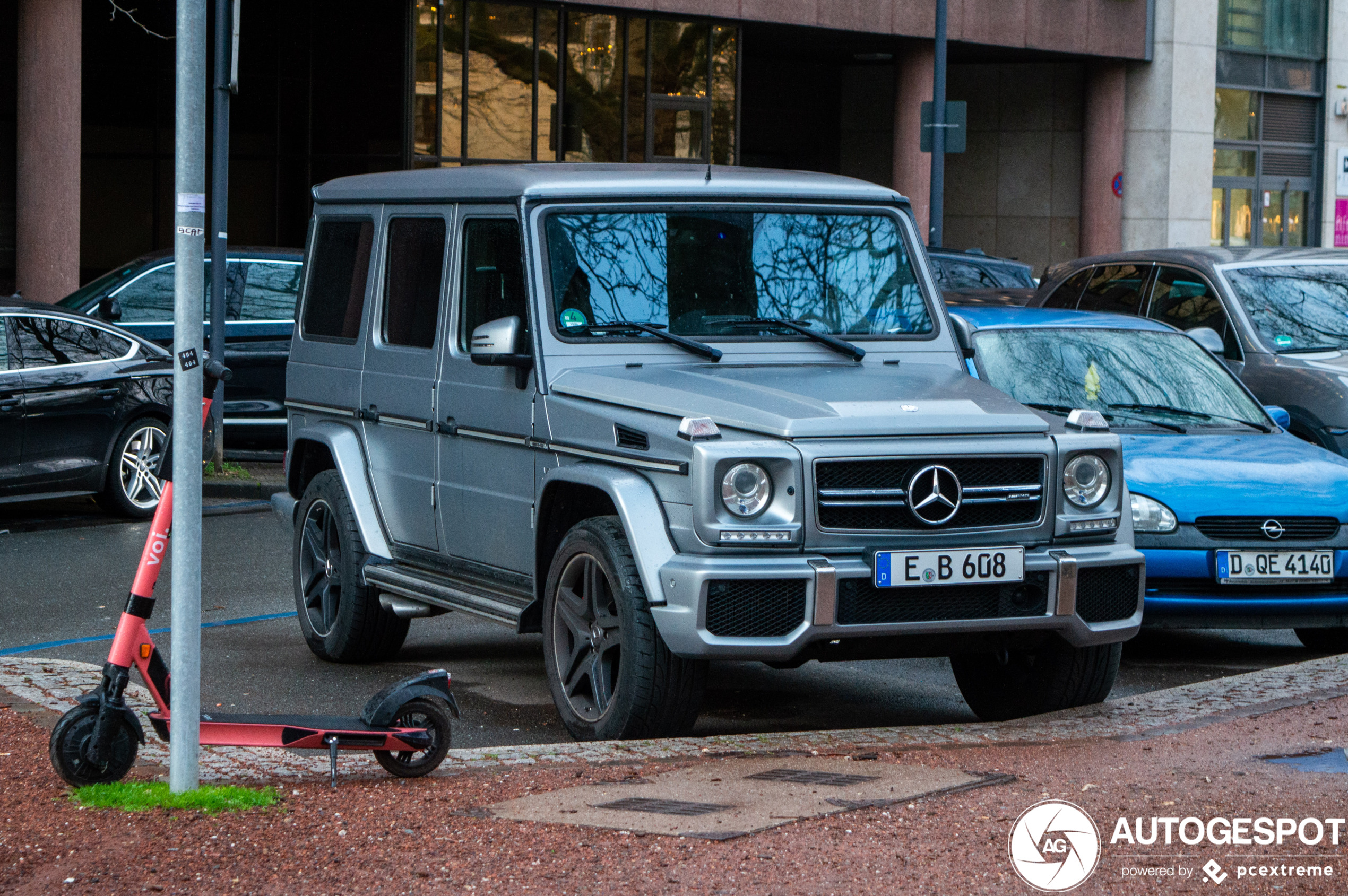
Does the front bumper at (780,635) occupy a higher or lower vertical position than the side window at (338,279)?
lower

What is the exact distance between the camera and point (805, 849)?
4.93 m

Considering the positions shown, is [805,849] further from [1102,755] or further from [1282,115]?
[1282,115]

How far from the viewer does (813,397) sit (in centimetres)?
639

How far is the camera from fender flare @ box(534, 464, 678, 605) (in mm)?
6098

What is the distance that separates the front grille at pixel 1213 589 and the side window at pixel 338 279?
12.1 feet

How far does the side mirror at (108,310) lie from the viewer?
1564 centimetres

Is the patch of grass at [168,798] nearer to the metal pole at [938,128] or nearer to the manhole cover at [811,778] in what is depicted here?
the manhole cover at [811,778]

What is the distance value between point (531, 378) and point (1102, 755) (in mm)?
2424

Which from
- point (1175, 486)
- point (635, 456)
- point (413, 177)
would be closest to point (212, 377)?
point (635, 456)

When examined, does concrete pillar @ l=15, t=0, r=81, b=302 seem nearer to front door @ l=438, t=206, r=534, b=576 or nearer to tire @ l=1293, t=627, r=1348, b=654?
front door @ l=438, t=206, r=534, b=576

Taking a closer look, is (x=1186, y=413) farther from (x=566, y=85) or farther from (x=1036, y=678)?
(x=566, y=85)

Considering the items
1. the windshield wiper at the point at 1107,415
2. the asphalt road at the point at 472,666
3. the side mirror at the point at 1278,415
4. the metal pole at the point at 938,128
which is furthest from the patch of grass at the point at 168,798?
the metal pole at the point at 938,128

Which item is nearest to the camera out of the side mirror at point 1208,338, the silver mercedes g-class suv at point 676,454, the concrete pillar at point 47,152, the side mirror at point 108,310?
the silver mercedes g-class suv at point 676,454

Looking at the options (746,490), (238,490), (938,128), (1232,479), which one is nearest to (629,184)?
(746,490)
